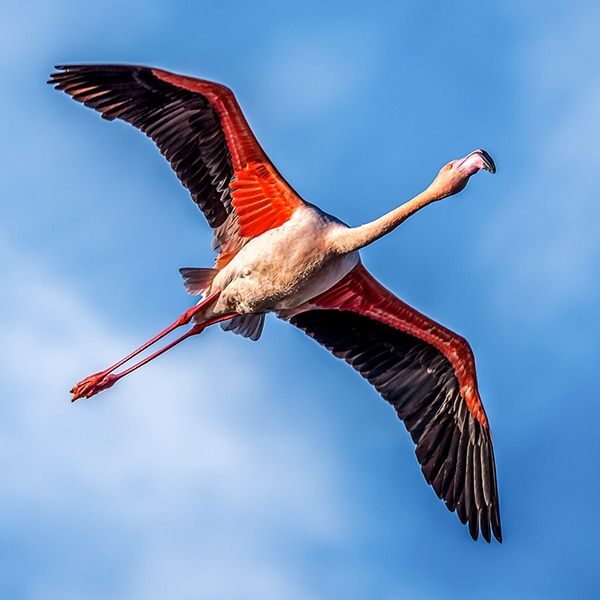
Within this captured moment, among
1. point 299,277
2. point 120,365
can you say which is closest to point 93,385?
point 120,365

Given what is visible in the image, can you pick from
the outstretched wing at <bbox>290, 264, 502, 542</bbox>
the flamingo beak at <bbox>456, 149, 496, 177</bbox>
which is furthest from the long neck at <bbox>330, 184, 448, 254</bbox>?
the outstretched wing at <bbox>290, 264, 502, 542</bbox>

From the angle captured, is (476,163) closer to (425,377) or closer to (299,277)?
(299,277)

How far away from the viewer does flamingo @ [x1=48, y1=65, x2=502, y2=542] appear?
16.9m

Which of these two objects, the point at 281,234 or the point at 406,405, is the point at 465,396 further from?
the point at 281,234

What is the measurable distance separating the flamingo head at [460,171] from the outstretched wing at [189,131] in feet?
6.92

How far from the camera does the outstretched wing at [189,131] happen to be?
56.2 ft

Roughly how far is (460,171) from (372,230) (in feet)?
4.60

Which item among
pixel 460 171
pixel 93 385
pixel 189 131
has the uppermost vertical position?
pixel 460 171

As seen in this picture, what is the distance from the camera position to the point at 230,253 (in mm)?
17906

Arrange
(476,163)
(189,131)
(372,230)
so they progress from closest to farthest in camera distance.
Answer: (476,163)
(372,230)
(189,131)

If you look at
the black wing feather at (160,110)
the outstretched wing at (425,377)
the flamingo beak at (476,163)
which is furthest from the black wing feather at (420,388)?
the flamingo beak at (476,163)

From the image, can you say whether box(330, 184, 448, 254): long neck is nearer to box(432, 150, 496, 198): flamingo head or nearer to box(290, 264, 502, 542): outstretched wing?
box(432, 150, 496, 198): flamingo head

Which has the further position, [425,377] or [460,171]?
[425,377]

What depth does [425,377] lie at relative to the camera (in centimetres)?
1895
